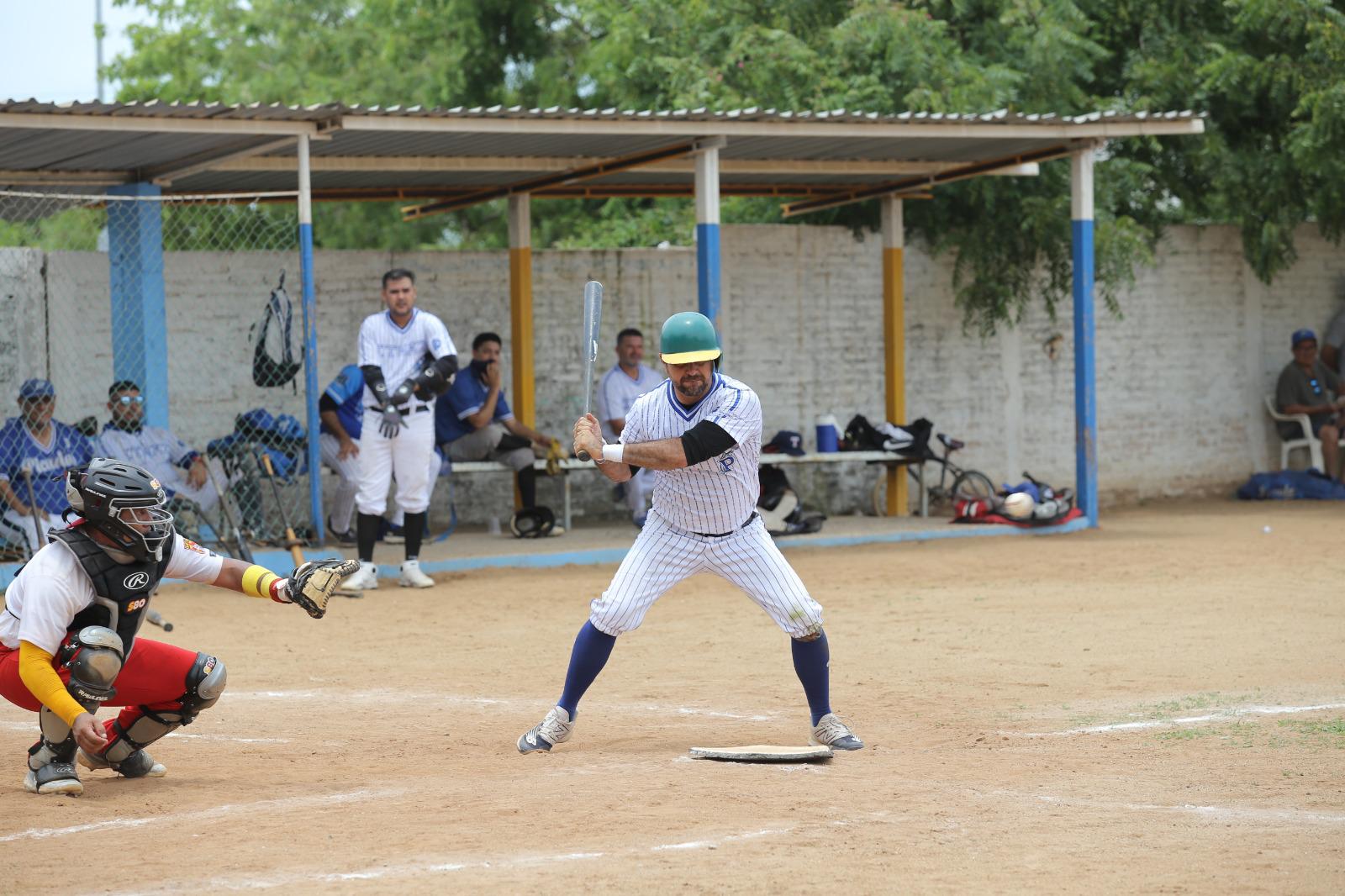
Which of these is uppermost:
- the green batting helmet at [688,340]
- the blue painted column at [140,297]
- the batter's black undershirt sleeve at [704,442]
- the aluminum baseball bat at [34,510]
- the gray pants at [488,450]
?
the blue painted column at [140,297]

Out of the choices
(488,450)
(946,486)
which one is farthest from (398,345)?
(946,486)

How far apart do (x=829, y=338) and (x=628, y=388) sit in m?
3.27

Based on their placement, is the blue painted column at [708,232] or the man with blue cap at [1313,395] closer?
the blue painted column at [708,232]

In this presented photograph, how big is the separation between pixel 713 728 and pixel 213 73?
89.8ft

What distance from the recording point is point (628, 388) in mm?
14695

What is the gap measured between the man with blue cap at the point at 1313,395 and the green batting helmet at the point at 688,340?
13.4 metres

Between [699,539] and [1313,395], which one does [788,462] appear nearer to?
[1313,395]

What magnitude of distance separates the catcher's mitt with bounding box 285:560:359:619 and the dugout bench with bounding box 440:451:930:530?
7878 mm

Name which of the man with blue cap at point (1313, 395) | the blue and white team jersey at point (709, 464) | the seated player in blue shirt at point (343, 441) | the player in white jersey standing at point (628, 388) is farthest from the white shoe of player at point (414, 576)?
the man with blue cap at point (1313, 395)

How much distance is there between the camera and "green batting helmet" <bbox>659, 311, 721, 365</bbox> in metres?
6.74

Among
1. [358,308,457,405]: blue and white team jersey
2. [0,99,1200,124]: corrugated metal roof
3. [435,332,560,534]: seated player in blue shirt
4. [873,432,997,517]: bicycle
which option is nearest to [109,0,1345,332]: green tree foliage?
[873,432,997,517]: bicycle

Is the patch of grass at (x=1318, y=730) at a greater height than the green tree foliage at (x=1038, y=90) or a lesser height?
lesser

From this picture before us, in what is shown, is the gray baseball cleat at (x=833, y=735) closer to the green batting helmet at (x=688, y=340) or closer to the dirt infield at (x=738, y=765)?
the dirt infield at (x=738, y=765)

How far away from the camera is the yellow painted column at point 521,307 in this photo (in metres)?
15.7
